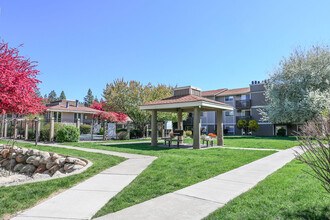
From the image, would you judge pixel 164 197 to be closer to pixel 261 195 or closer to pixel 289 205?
pixel 261 195

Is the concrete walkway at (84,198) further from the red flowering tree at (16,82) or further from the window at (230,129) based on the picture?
the window at (230,129)

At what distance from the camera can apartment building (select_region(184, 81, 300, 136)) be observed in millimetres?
36084

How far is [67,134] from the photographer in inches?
667

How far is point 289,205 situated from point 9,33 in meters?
12.5

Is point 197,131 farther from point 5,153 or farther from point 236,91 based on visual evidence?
point 236,91

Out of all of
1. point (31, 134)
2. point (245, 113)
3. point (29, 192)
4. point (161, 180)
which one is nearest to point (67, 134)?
point (31, 134)

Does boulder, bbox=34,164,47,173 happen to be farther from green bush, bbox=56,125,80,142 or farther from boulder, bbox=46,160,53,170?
green bush, bbox=56,125,80,142

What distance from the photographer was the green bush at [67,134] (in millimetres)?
16703

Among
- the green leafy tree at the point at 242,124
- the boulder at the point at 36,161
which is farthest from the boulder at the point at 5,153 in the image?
the green leafy tree at the point at 242,124

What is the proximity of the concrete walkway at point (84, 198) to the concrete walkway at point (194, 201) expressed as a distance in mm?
579

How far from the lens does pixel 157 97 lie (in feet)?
85.9

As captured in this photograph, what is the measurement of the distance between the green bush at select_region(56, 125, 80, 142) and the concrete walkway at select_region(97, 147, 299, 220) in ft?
46.3

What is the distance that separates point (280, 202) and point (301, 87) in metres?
26.5

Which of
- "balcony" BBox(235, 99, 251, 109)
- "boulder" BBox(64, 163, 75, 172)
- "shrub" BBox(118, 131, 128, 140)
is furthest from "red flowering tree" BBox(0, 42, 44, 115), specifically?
"balcony" BBox(235, 99, 251, 109)
